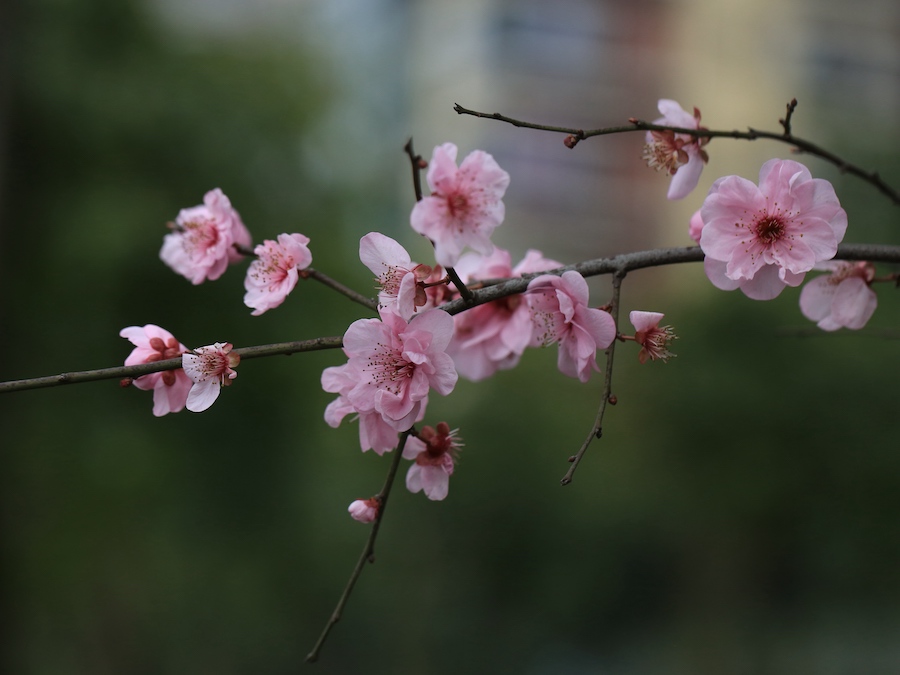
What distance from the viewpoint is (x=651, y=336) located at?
93 centimetres

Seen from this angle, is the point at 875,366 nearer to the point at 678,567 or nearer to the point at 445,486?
the point at 678,567

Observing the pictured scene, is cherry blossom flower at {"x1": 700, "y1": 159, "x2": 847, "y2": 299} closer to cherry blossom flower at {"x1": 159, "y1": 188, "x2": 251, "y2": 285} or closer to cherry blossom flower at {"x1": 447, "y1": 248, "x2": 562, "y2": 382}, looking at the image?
cherry blossom flower at {"x1": 447, "y1": 248, "x2": 562, "y2": 382}

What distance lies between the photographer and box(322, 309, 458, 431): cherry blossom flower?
0.83 metres

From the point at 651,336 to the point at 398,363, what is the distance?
28cm

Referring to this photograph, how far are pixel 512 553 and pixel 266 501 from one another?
2.96m

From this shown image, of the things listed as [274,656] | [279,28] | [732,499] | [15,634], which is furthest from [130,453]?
[732,499]

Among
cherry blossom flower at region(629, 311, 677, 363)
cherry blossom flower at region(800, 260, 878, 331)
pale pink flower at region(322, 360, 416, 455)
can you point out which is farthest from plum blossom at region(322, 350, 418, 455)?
cherry blossom flower at region(800, 260, 878, 331)

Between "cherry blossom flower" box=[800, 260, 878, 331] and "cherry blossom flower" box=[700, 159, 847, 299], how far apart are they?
14 centimetres

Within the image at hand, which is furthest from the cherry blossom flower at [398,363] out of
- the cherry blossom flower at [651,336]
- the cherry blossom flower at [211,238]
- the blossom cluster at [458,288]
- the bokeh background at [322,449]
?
the bokeh background at [322,449]

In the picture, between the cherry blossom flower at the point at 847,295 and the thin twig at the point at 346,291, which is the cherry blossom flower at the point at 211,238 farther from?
the cherry blossom flower at the point at 847,295

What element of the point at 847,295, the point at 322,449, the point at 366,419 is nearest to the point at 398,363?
the point at 366,419

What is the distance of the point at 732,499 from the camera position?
6.90 m

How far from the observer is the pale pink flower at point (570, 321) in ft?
2.86

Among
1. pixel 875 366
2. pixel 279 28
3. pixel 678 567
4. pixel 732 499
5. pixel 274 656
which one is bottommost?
pixel 678 567
